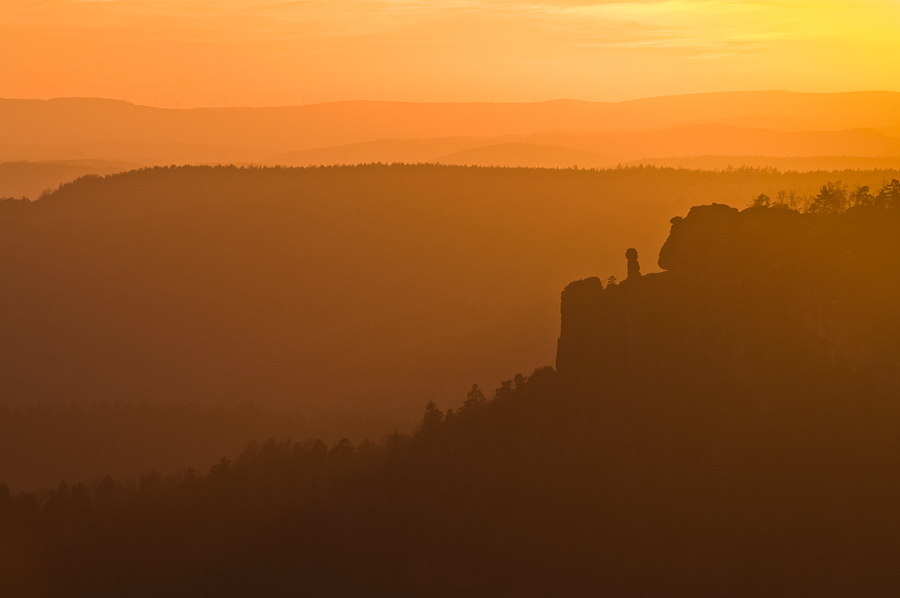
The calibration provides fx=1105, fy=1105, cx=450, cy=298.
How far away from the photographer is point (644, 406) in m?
68.1

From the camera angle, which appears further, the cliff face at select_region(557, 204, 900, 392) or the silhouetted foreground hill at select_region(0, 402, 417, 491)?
the silhouetted foreground hill at select_region(0, 402, 417, 491)

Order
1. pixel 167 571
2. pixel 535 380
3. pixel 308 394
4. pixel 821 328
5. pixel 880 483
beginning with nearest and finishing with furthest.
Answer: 1. pixel 880 483
2. pixel 821 328
3. pixel 535 380
4. pixel 167 571
5. pixel 308 394

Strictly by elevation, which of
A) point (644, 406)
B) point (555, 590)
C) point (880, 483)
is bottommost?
point (555, 590)

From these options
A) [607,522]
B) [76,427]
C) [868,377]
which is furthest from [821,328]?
[76,427]

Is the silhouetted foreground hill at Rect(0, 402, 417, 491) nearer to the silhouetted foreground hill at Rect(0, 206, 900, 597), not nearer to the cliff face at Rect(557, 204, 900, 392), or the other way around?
the silhouetted foreground hill at Rect(0, 206, 900, 597)

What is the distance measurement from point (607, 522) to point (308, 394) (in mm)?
132443

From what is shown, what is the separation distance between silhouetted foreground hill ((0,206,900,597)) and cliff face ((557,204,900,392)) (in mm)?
118

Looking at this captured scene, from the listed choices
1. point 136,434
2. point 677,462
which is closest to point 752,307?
point 677,462

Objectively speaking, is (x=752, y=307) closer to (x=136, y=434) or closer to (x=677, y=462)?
(x=677, y=462)

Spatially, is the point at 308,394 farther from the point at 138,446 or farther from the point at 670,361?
the point at 670,361

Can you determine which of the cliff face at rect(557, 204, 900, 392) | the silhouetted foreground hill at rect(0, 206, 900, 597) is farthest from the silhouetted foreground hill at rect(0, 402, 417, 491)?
the cliff face at rect(557, 204, 900, 392)

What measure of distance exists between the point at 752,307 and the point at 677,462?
10250 millimetres

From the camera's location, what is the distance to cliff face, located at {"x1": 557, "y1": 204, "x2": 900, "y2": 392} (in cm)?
6212

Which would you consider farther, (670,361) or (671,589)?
(670,361)
